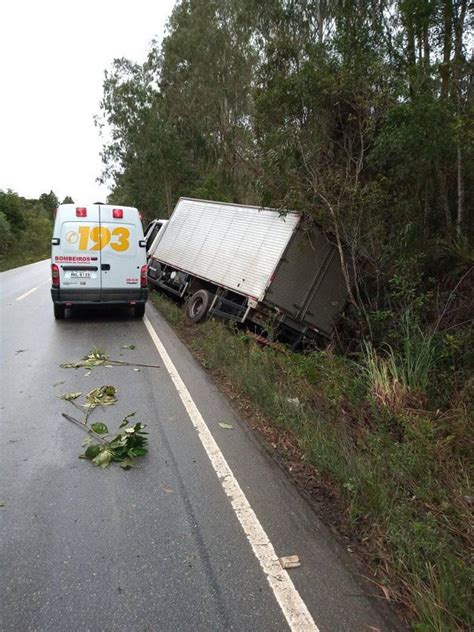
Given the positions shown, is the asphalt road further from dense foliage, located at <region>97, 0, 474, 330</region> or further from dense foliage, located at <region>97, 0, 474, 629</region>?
dense foliage, located at <region>97, 0, 474, 330</region>

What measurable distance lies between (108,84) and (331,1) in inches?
1029

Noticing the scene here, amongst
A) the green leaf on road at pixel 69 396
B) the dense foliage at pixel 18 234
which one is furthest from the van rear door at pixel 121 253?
the dense foliage at pixel 18 234

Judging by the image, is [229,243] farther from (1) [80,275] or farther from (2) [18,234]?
(2) [18,234]

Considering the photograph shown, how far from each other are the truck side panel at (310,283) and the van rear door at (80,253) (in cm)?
396

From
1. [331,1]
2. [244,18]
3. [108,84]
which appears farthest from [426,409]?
[108,84]

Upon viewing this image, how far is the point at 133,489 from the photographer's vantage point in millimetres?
3844

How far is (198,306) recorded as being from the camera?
451 inches

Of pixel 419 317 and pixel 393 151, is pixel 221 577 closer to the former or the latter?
pixel 419 317

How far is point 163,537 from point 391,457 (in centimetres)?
199

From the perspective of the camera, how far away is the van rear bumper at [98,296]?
33.9ft

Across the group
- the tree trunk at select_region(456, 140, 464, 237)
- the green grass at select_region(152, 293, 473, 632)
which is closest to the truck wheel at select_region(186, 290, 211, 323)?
the green grass at select_region(152, 293, 473, 632)

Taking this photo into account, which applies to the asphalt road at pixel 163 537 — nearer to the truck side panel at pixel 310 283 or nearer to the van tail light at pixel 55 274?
the truck side panel at pixel 310 283

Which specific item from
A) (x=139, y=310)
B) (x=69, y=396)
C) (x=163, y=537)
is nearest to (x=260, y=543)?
(x=163, y=537)

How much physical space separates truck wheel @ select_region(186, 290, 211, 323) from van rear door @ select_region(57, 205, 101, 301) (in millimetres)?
2178
